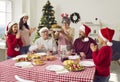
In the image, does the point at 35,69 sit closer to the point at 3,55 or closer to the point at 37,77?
the point at 37,77

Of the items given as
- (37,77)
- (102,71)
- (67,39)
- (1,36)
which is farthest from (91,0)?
(37,77)

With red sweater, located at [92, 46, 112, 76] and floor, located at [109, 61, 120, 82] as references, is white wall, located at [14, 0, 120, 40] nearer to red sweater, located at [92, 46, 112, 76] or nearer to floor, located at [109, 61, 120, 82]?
floor, located at [109, 61, 120, 82]

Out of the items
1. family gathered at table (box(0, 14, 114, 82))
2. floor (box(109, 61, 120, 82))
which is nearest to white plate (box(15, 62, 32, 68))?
family gathered at table (box(0, 14, 114, 82))

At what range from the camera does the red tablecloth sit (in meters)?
2.31

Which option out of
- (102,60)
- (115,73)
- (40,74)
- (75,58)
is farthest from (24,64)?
(115,73)

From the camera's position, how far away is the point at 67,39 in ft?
11.6

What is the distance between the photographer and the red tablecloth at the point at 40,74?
2312mm

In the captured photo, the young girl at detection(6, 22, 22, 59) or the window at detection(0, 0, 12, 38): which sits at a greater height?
the window at detection(0, 0, 12, 38)

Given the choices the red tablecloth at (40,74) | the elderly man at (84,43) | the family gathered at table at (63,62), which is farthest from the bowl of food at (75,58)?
the elderly man at (84,43)

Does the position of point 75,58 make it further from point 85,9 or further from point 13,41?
point 85,9

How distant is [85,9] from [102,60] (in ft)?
9.31

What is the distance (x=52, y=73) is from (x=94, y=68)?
536 mm

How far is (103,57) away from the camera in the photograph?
256 centimetres

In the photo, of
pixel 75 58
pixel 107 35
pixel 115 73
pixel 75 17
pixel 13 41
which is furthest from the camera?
pixel 75 17
